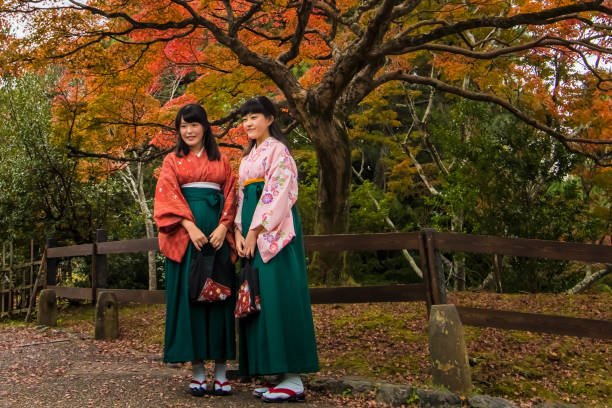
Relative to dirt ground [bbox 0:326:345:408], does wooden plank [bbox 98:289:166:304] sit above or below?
above

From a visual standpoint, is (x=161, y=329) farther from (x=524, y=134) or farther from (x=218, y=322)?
(x=524, y=134)

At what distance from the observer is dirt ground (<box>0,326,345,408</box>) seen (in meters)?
Answer: 3.21

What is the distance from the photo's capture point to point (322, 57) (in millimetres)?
9422

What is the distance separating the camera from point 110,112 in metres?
8.77

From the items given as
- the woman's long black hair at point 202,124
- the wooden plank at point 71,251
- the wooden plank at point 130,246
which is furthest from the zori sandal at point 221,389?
the wooden plank at point 71,251

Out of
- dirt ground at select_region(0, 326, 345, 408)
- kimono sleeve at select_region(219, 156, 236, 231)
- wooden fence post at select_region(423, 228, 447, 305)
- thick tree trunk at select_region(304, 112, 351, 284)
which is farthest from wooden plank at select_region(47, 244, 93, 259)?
wooden fence post at select_region(423, 228, 447, 305)

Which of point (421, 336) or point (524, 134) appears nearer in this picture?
point (421, 336)

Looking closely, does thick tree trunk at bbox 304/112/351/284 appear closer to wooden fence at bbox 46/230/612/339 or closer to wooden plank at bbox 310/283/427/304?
wooden fence at bbox 46/230/612/339

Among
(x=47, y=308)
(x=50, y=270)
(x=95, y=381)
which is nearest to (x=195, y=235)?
(x=95, y=381)

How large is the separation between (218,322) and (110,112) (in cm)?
651

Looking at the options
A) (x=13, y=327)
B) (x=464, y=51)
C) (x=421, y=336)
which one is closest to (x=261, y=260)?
(x=421, y=336)

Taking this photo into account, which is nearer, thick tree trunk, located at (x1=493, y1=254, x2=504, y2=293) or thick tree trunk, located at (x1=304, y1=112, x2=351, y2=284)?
thick tree trunk, located at (x1=304, y1=112, x2=351, y2=284)

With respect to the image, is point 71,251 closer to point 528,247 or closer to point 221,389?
point 221,389

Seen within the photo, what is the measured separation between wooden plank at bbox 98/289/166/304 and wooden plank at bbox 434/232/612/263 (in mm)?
2690
